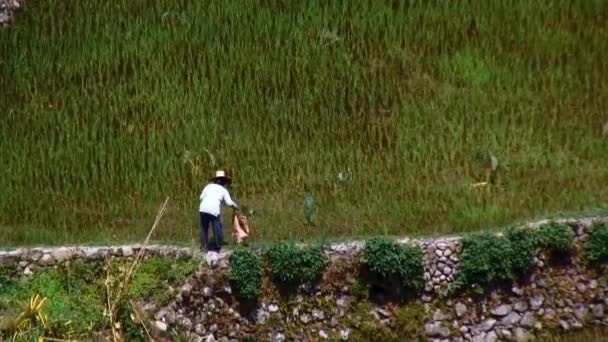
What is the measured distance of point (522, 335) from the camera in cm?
1118

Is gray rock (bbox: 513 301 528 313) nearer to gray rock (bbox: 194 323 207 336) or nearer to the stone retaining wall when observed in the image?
the stone retaining wall

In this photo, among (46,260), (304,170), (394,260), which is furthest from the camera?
(304,170)

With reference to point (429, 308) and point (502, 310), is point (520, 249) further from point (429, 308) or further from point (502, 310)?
point (429, 308)

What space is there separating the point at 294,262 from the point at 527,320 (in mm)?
2959

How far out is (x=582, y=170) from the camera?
12.1 metres

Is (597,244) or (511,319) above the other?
(597,244)

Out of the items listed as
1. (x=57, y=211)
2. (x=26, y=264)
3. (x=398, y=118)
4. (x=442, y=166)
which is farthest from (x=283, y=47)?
(x=26, y=264)

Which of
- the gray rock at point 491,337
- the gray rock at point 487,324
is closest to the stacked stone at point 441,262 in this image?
the gray rock at point 487,324

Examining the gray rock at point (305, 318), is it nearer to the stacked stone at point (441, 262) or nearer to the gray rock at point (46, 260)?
the stacked stone at point (441, 262)

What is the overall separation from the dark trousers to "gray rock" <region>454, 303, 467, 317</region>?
3.02m

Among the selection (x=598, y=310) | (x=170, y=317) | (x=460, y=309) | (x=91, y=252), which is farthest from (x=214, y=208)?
(x=598, y=310)

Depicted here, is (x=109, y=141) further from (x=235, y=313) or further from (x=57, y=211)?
(x=235, y=313)

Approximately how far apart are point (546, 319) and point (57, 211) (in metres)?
6.56

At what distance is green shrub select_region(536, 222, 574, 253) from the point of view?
11141 millimetres
